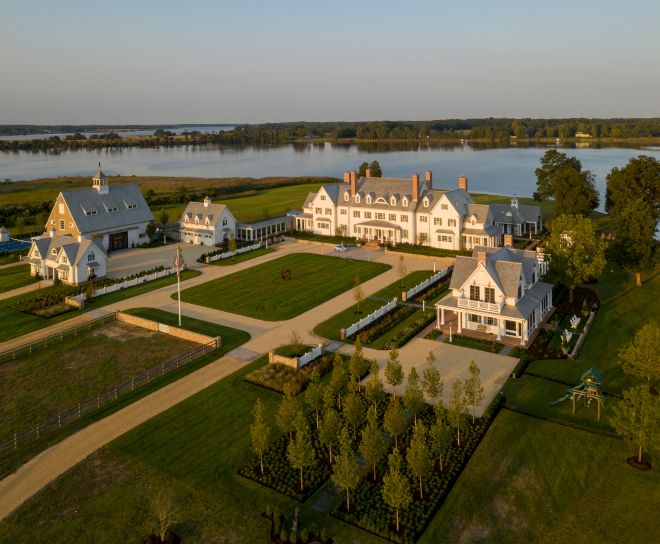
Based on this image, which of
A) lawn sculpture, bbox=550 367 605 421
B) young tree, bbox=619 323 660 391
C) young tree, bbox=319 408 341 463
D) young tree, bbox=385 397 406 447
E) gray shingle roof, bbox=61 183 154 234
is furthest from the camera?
gray shingle roof, bbox=61 183 154 234

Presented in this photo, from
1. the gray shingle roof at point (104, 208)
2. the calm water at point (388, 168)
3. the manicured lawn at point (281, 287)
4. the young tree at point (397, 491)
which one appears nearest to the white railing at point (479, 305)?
the manicured lawn at point (281, 287)

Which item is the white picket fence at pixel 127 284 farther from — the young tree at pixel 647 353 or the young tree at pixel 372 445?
the young tree at pixel 647 353

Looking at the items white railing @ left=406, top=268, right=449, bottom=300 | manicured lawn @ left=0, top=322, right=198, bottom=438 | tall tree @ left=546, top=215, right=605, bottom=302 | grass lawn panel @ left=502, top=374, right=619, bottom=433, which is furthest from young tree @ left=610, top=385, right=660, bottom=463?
manicured lawn @ left=0, top=322, right=198, bottom=438

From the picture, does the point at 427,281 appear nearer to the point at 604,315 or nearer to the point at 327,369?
the point at 604,315

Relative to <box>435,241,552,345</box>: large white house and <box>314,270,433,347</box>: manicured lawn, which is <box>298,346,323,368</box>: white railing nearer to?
<box>314,270,433,347</box>: manicured lawn

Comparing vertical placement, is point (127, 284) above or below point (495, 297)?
below

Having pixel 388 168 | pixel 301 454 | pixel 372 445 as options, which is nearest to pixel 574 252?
pixel 372 445

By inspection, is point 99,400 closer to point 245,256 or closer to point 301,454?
point 301,454
